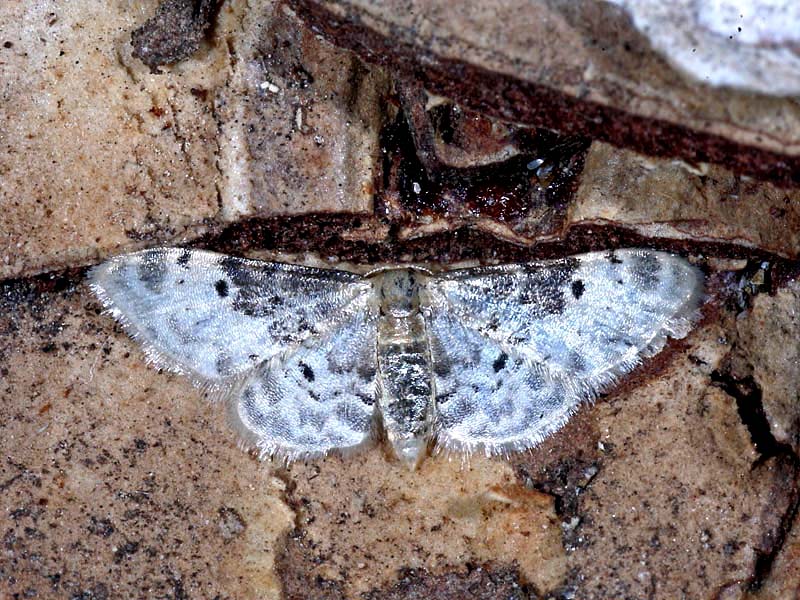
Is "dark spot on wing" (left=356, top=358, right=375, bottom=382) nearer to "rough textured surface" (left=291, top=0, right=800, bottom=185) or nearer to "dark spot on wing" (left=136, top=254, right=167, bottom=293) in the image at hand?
"dark spot on wing" (left=136, top=254, right=167, bottom=293)

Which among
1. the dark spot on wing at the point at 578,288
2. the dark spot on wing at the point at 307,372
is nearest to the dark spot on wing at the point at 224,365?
the dark spot on wing at the point at 307,372

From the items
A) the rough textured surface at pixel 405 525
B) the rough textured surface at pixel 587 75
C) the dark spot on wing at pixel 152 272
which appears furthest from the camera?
the rough textured surface at pixel 405 525

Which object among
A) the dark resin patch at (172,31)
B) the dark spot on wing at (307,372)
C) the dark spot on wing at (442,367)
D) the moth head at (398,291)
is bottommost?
the dark spot on wing at (307,372)

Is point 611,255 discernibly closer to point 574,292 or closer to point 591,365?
point 574,292

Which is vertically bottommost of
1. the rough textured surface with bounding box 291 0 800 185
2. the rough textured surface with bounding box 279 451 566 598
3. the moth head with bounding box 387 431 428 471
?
the rough textured surface with bounding box 279 451 566 598

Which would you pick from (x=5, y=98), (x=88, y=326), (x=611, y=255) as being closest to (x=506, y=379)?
(x=611, y=255)

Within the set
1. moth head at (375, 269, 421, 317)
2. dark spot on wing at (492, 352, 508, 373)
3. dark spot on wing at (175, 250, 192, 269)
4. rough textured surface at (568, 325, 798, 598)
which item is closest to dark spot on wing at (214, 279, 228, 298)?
dark spot on wing at (175, 250, 192, 269)

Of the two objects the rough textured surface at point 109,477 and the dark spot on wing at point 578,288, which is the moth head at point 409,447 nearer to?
the rough textured surface at point 109,477
